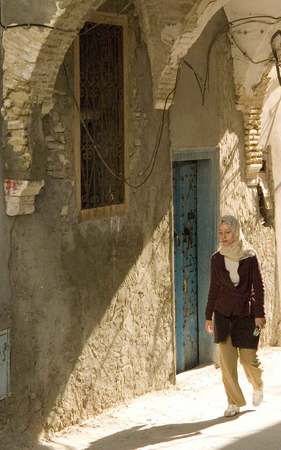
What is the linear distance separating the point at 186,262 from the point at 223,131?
1.37m

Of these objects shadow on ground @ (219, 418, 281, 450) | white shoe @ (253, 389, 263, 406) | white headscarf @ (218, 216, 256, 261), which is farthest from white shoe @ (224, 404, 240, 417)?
white headscarf @ (218, 216, 256, 261)

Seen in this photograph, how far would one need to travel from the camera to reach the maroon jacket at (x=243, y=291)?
25.7 feet

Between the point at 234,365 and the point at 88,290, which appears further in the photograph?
the point at 88,290

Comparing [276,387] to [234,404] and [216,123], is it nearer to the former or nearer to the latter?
[234,404]

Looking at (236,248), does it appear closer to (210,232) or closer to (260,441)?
(260,441)

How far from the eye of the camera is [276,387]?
961 cm

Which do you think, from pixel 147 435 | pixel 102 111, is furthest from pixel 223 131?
pixel 147 435

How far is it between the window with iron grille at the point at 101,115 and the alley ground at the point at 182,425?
1.72 meters

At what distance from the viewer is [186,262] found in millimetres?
10320

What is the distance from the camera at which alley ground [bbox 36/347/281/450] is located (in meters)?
7.38

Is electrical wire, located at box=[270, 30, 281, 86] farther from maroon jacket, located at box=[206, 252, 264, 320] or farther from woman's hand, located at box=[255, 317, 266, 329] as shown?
woman's hand, located at box=[255, 317, 266, 329]

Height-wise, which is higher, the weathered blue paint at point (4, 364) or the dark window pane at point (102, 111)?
the dark window pane at point (102, 111)

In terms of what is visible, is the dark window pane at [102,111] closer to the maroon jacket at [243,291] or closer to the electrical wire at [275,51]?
the maroon jacket at [243,291]

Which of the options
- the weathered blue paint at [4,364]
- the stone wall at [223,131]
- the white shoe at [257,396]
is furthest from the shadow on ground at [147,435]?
the stone wall at [223,131]
